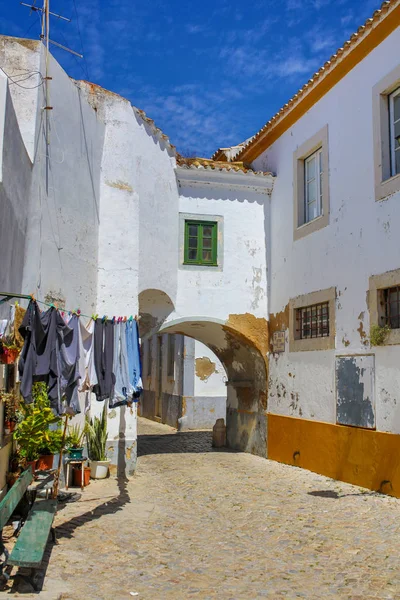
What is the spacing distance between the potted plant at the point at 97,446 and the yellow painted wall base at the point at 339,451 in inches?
149

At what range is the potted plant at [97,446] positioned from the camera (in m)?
10.2

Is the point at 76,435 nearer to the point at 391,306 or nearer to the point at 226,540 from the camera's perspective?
the point at 226,540

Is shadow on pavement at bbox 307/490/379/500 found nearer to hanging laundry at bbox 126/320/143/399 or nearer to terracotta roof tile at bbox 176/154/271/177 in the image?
hanging laundry at bbox 126/320/143/399

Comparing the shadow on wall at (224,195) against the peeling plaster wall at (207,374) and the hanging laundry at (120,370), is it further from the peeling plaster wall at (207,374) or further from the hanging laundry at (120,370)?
the peeling plaster wall at (207,374)

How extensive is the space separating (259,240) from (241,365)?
10.6 ft

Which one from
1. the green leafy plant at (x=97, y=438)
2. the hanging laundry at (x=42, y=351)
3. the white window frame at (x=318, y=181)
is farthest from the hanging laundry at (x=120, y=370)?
the white window frame at (x=318, y=181)

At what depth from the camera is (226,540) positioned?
6.60 m

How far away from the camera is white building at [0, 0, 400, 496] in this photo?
881 centimetres

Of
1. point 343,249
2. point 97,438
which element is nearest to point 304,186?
point 343,249

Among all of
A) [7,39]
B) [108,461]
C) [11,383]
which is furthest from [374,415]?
[7,39]

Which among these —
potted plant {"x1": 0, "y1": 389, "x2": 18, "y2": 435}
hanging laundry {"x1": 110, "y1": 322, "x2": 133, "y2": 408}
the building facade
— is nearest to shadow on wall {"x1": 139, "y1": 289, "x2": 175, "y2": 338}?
hanging laundry {"x1": 110, "y1": 322, "x2": 133, "y2": 408}

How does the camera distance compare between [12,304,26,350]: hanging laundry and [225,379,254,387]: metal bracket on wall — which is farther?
[225,379,254,387]: metal bracket on wall

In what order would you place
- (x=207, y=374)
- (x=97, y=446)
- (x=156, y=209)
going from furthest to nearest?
(x=207, y=374), (x=156, y=209), (x=97, y=446)

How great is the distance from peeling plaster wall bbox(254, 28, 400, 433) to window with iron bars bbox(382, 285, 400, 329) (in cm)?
36
